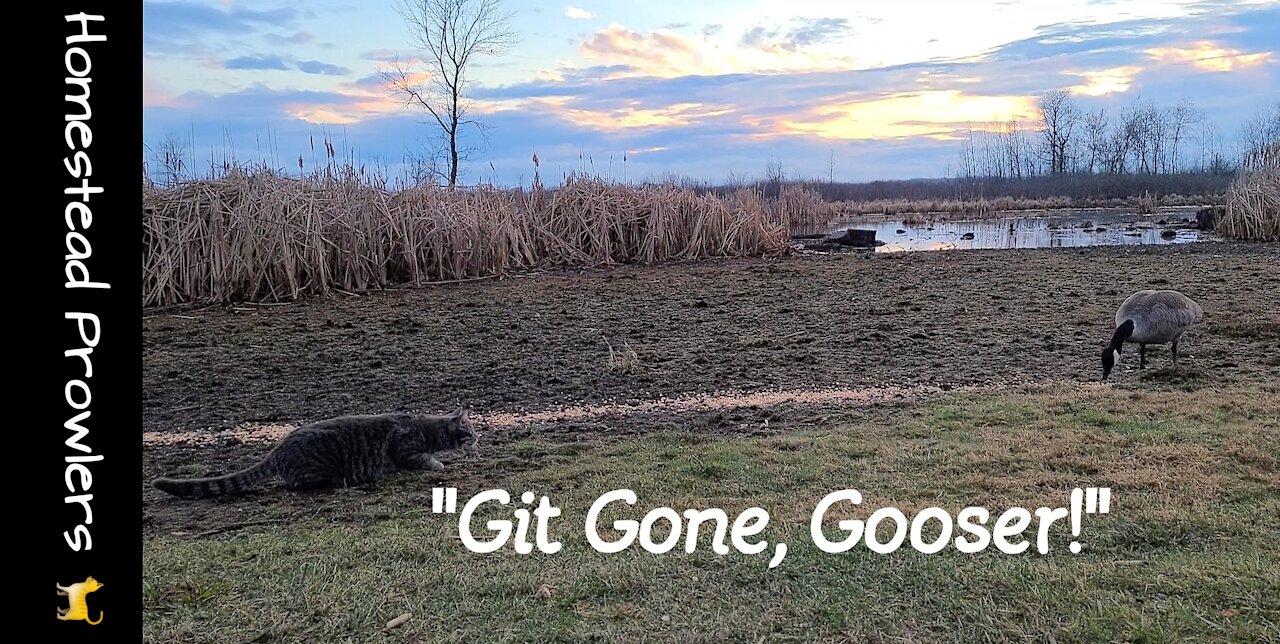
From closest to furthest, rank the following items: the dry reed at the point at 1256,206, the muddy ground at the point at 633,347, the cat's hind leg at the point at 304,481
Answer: the cat's hind leg at the point at 304,481
the muddy ground at the point at 633,347
the dry reed at the point at 1256,206

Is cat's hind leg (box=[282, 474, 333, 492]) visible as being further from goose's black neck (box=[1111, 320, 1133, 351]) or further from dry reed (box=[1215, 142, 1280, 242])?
dry reed (box=[1215, 142, 1280, 242])

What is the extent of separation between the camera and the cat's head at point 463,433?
482 cm

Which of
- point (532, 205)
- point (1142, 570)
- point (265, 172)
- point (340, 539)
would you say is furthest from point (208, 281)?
point (1142, 570)

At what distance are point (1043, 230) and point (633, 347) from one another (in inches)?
796

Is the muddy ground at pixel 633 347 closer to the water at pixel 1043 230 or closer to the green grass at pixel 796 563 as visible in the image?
the green grass at pixel 796 563

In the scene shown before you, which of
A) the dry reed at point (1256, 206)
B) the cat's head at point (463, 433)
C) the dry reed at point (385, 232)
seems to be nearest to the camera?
the cat's head at point (463, 433)

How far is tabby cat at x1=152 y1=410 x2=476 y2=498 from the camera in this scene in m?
4.22

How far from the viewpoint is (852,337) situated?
814cm

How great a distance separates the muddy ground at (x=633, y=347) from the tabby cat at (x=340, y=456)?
106 millimetres

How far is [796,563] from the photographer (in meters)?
3.05
